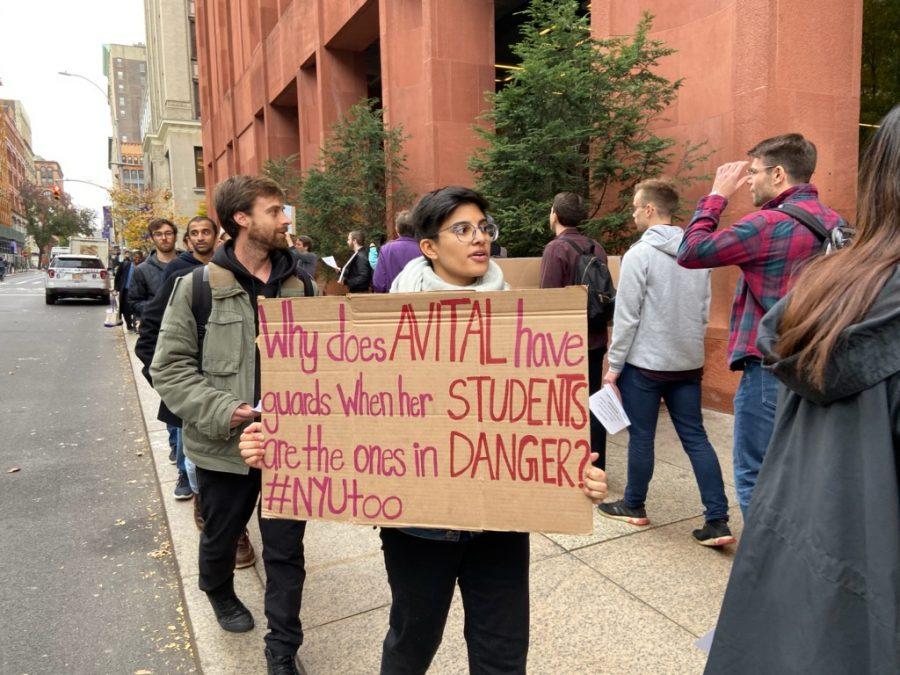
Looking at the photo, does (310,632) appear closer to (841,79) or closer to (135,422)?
(135,422)

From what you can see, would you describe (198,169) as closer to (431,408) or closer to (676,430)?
(676,430)

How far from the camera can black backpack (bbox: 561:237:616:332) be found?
430 centimetres

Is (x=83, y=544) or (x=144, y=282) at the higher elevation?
(x=144, y=282)

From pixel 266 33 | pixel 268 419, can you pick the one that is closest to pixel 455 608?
pixel 268 419

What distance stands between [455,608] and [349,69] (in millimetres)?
14357

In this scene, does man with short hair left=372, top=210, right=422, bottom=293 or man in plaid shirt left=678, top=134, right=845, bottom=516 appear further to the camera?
man with short hair left=372, top=210, right=422, bottom=293

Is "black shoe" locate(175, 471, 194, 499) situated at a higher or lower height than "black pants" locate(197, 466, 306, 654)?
lower

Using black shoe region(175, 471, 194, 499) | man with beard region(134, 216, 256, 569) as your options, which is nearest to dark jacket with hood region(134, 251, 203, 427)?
man with beard region(134, 216, 256, 569)

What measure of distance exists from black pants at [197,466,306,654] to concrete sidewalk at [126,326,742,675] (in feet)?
1.03

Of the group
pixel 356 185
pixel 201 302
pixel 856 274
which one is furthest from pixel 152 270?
pixel 356 185

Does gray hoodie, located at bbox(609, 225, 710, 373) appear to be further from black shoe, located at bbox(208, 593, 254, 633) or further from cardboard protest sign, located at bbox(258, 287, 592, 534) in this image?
black shoe, located at bbox(208, 593, 254, 633)

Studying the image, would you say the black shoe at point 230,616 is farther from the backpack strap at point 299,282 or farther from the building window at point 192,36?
the building window at point 192,36

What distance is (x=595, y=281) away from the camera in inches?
170

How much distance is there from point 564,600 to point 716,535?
1068mm
